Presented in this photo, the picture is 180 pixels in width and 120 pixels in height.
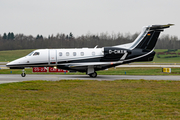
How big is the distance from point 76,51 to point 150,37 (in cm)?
928

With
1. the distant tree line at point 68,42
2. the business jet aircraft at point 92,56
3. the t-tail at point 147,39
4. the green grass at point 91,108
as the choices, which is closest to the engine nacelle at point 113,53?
the business jet aircraft at point 92,56

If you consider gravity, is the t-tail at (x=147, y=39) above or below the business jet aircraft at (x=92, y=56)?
above

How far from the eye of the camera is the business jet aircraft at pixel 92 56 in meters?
27.9

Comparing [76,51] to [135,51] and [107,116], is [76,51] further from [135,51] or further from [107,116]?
[107,116]

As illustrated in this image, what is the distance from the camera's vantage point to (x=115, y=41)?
13762 centimetres

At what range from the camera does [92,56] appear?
28.3 m

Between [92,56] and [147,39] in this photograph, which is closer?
[92,56]

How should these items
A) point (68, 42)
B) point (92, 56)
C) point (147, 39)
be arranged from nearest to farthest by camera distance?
point (92, 56) → point (147, 39) → point (68, 42)

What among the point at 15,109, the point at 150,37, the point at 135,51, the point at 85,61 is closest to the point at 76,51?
the point at 85,61

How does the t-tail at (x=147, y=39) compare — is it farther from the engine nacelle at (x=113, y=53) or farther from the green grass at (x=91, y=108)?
the green grass at (x=91, y=108)

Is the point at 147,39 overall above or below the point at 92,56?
above

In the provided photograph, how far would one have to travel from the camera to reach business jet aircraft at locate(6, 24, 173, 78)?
91.4 ft

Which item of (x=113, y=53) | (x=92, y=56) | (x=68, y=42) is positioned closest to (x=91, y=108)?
(x=92, y=56)

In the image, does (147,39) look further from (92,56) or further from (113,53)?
(92,56)
